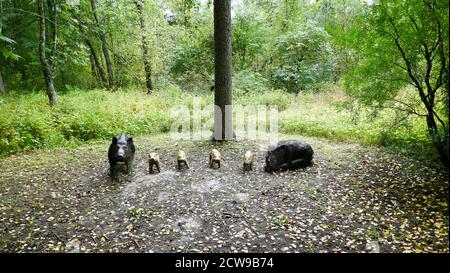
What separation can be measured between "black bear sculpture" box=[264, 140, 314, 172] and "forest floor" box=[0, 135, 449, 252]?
23cm

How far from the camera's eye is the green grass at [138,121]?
855 centimetres

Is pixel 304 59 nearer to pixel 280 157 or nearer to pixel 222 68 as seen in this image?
pixel 222 68

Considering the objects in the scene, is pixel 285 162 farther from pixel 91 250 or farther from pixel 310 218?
pixel 91 250

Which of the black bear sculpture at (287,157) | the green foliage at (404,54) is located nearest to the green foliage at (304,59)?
the green foliage at (404,54)

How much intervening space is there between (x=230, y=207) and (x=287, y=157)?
7.34 feet

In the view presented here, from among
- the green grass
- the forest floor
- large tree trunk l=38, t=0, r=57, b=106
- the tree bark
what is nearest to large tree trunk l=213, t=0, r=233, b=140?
the forest floor

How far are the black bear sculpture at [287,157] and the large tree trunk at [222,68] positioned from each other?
2.84 metres

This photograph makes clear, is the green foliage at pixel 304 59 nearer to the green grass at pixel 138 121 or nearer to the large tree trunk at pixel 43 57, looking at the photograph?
the green grass at pixel 138 121

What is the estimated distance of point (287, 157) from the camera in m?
7.16

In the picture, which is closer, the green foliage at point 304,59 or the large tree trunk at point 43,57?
the large tree trunk at point 43,57

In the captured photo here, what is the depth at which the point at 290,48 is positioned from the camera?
19453 mm

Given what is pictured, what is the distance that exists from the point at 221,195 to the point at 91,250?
101 inches

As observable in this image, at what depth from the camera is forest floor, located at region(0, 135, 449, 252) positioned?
4.48 meters
